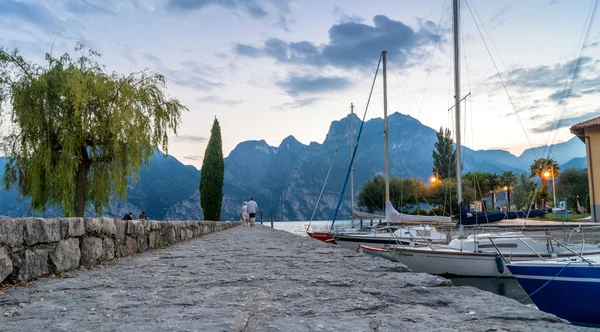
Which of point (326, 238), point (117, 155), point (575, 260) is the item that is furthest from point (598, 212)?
point (117, 155)

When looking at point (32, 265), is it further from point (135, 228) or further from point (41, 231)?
point (135, 228)

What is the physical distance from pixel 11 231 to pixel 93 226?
148 cm

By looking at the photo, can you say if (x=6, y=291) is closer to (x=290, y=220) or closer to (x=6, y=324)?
(x=6, y=324)

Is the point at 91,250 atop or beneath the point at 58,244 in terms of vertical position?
beneath

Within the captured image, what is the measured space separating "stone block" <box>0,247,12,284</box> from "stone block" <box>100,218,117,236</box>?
1744mm

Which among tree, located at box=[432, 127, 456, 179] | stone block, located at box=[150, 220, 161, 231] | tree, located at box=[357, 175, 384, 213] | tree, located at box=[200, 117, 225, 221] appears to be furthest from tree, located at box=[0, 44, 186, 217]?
tree, located at box=[432, 127, 456, 179]

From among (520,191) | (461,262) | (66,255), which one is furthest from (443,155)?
(66,255)

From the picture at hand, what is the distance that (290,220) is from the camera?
177 meters

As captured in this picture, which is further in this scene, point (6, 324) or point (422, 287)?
point (422, 287)

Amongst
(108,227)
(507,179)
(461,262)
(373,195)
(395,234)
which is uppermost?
(507,179)

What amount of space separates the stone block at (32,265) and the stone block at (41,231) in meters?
0.10

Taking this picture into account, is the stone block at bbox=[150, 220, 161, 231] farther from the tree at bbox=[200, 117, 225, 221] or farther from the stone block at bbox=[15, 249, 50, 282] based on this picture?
the tree at bbox=[200, 117, 225, 221]

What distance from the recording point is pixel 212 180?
1177 inches

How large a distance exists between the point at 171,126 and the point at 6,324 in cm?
1424
